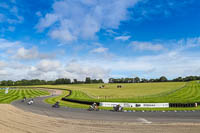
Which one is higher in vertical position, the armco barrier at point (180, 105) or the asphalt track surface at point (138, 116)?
the armco barrier at point (180, 105)

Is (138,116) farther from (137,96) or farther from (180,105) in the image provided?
(137,96)

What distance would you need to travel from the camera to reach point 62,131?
15.4 m

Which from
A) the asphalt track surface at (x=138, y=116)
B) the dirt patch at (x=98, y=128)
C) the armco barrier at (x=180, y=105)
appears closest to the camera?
the dirt patch at (x=98, y=128)

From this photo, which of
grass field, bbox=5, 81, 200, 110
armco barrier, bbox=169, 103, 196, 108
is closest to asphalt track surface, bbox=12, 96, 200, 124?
armco barrier, bbox=169, 103, 196, 108

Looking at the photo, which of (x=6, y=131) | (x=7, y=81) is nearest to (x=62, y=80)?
(x=7, y=81)

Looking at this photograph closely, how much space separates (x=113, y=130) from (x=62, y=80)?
18627 cm

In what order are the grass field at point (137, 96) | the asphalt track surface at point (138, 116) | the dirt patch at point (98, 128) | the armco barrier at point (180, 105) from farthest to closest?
1. the grass field at point (137, 96)
2. the armco barrier at point (180, 105)
3. the asphalt track surface at point (138, 116)
4. the dirt patch at point (98, 128)

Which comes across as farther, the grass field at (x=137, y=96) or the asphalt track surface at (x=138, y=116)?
the grass field at (x=137, y=96)

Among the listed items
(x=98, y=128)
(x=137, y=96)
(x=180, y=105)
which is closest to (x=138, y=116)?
(x=98, y=128)

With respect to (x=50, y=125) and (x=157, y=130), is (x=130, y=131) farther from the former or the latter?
(x=50, y=125)

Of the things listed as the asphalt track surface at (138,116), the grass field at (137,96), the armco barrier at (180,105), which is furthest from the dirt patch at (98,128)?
the grass field at (137,96)

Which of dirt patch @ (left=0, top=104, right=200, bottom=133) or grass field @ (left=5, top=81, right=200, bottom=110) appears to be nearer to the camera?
dirt patch @ (left=0, top=104, right=200, bottom=133)

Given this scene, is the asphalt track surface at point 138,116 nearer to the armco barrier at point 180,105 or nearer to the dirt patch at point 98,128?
the dirt patch at point 98,128

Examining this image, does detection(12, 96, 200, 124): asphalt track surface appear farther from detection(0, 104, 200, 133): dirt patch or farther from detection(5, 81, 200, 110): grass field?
detection(5, 81, 200, 110): grass field
